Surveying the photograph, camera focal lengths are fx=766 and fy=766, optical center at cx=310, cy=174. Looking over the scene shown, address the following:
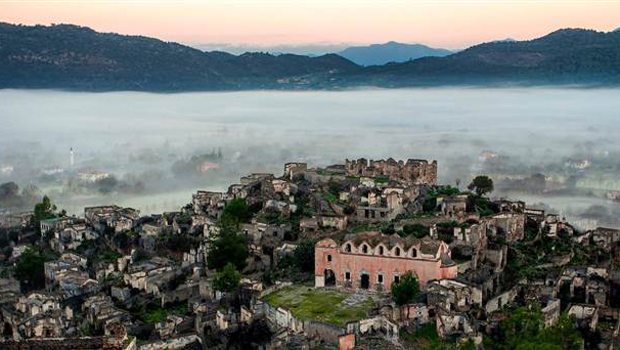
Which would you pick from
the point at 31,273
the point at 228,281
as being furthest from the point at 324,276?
the point at 31,273

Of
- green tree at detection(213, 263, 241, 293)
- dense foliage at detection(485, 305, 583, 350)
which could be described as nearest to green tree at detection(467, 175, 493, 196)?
green tree at detection(213, 263, 241, 293)

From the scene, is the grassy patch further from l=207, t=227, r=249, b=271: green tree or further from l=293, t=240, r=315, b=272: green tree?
l=207, t=227, r=249, b=271: green tree

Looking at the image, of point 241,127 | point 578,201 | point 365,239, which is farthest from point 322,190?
point 241,127

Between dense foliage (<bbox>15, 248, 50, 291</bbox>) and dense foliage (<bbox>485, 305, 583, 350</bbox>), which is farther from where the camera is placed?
dense foliage (<bbox>15, 248, 50, 291</bbox>)

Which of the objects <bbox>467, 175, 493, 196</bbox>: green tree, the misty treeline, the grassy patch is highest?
<bbox>467, 175, 493, 196</bbox>: green tree

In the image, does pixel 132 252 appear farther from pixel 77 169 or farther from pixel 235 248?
pixel 77 169

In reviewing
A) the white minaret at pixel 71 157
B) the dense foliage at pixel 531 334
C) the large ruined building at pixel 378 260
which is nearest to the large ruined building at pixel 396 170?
the large ruined building at pixel 378 260
